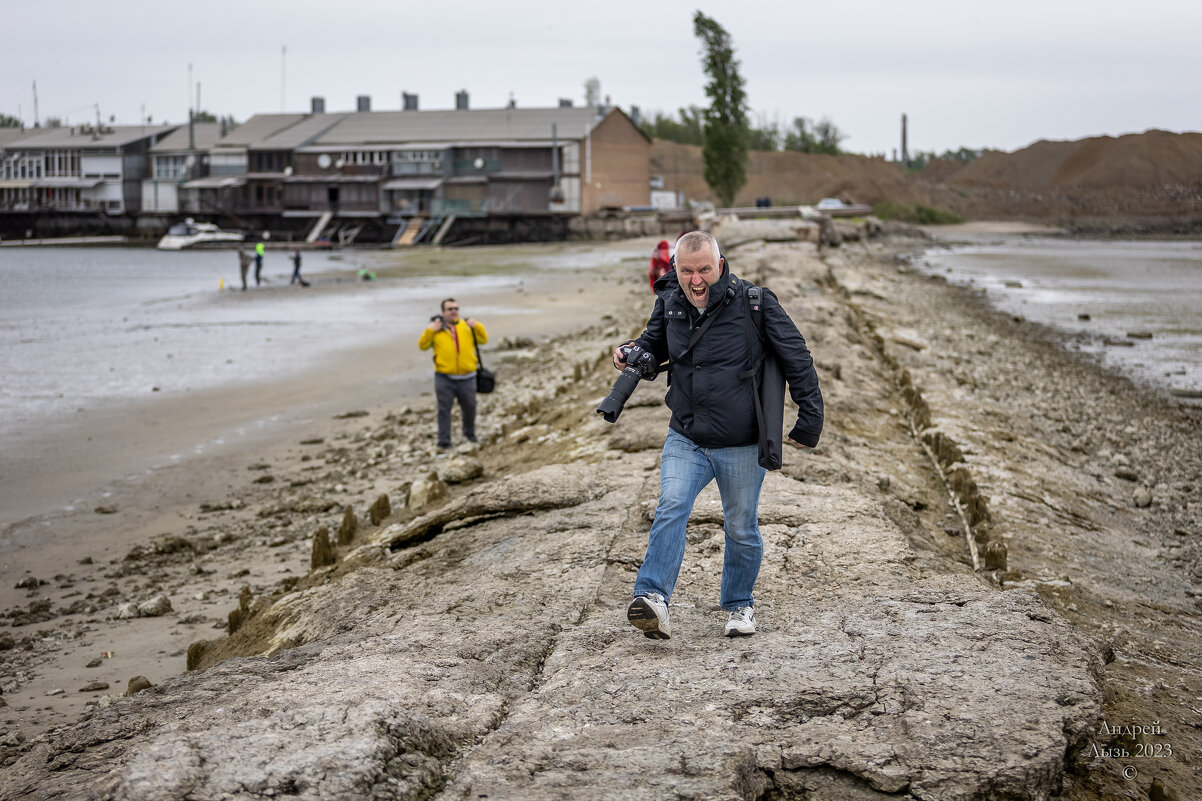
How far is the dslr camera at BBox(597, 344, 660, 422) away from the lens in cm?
477

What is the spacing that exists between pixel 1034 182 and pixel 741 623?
107513 millimetres

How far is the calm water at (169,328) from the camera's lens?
17.9m

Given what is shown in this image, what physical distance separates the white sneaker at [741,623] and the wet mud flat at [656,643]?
0.28 ft

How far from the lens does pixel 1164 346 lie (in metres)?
23.0

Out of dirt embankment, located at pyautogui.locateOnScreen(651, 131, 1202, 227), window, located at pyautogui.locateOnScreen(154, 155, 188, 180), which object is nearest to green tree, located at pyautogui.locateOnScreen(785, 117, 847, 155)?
dirt embankment, located at pyautogui.locateOnScreen(651, 131, 1202, 227)

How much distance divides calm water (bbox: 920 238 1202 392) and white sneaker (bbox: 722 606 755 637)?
610 inches

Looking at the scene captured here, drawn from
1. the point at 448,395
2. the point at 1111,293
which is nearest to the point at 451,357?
the point at 448,395

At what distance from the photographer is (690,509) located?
4.80m

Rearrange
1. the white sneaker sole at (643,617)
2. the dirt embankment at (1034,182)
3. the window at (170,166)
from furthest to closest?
the dirt embankment at (1034,182) < the window at (170,166) < the white sneaker sole at (643,617)

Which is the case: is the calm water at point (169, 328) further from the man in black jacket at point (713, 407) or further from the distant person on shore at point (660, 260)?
the man in black jacket at point (713, 407)

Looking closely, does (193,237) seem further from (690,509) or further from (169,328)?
(690,509)

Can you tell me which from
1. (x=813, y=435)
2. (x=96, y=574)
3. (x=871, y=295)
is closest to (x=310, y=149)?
(x=871, y=295)

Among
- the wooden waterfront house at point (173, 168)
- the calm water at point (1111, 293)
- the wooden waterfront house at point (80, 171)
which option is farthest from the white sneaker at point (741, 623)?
the wooden waterfront house at point (80, 171)

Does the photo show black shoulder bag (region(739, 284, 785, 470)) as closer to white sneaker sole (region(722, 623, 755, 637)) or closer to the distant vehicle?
white sneaker sole (region(722, 623, 755, 637))
